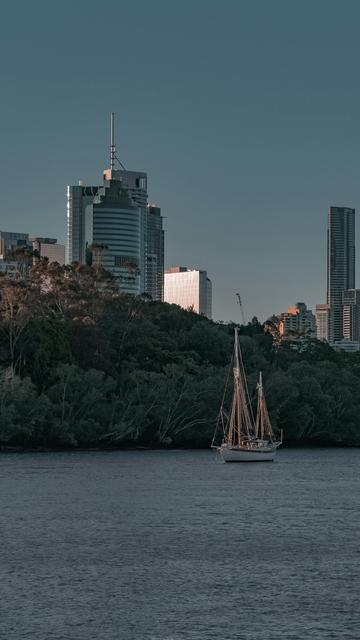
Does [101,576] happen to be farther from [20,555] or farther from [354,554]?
[354,554]

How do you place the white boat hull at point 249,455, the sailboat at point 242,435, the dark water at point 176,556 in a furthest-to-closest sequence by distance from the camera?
the sailboat at point 242,435 < the white boat hull at point 249,455 < the dark water at point 176,556

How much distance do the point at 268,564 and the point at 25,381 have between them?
323 feet

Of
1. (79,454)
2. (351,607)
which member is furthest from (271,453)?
(351,607)

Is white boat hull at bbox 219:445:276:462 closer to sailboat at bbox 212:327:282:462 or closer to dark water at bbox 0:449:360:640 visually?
sailboat at bbox 212:327:282:462

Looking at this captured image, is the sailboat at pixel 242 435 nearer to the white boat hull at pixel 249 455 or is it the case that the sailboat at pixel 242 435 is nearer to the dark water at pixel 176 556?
the white boat hull at pixel 249 455

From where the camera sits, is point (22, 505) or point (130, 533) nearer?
point (130, 533)

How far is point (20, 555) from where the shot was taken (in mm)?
80812

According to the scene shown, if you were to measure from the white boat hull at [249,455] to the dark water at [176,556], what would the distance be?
75.1ft

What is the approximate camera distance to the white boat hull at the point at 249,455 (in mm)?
168250

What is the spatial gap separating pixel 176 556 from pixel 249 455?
90275mm

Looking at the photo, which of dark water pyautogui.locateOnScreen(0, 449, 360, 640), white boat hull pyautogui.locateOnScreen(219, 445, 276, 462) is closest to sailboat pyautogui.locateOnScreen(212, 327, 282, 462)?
white boat hull pyautogui.locateOnScreen(219, 445, 276, 462)

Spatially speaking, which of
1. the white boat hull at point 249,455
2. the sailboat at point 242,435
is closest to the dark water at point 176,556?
the white boat hull at point 249,455

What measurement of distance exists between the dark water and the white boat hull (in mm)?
22886

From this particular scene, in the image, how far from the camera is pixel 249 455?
560 ft
